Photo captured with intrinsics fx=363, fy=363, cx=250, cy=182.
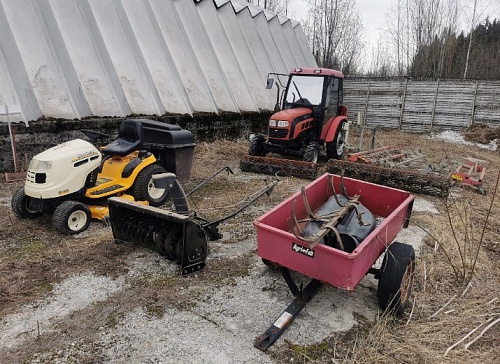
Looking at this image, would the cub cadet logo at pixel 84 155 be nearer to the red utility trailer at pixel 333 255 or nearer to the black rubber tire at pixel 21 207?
the black rubber tire at pixel 21 207

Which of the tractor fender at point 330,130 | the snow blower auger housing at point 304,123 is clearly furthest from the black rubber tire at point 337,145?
the tractor fender at point 330,130

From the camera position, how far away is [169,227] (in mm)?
3596

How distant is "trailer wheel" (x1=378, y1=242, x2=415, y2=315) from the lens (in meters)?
2.76

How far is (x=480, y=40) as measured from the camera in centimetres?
2194

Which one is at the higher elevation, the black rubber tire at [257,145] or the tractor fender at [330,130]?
the tractor fender at [330,130]

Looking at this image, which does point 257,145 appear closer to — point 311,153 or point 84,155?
point 311,153

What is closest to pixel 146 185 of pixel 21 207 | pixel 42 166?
pixel 42 166

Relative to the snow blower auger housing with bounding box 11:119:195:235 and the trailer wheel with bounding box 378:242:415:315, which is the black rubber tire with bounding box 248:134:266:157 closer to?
the snow blower auger housing with bounding box 11:119:195:235

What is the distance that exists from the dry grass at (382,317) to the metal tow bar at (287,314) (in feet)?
0.40

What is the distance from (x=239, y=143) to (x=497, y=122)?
349 inches

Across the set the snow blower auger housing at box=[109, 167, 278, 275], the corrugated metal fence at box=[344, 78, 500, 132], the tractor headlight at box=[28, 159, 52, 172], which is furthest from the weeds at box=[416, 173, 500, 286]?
the corrugated metal fence at box=[344, 78, 500, 132]

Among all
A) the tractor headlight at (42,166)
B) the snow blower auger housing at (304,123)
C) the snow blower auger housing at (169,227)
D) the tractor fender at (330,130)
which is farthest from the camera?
the tractor fender at (330,130)

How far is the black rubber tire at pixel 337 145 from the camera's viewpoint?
7945mm

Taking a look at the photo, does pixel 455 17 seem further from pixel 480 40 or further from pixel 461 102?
pixel 461 102
